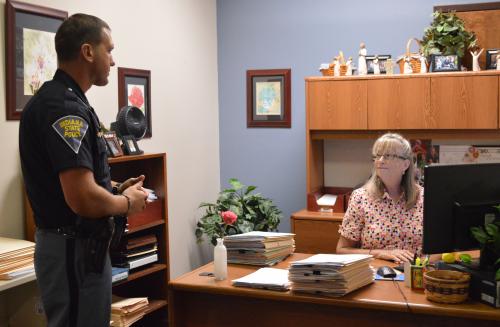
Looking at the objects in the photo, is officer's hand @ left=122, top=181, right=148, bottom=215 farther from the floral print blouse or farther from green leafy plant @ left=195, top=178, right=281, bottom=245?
green leafy plant @ left=195, top=178, right=281, bottom=245

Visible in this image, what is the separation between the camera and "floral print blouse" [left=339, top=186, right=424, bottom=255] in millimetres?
3045

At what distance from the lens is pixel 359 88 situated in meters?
4.35

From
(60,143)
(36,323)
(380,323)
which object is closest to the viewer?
(60,143)

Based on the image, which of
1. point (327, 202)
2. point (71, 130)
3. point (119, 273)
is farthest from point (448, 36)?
point (71, 130)

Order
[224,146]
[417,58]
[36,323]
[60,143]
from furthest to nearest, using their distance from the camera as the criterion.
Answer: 1. [224,146]
2. [417,58]
3. [36,323]
4. [60,143]

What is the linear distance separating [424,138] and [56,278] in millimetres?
3016

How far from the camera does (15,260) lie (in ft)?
8.57

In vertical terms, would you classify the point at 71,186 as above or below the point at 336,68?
below

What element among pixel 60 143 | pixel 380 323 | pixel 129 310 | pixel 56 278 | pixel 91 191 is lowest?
pixel 129 310

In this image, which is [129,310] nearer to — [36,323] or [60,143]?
[36,323]

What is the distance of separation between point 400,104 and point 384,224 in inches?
56.7

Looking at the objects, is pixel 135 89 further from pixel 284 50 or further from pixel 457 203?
pixel 457 203

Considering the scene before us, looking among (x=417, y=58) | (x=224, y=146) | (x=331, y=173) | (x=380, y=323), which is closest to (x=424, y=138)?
(x=417, y=58)

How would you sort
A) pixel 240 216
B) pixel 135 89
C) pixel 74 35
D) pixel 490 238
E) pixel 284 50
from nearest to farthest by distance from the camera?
pixel 74 35, pixel 490 238, pixel 135 89, pixel 240 216, pixel 284 50
